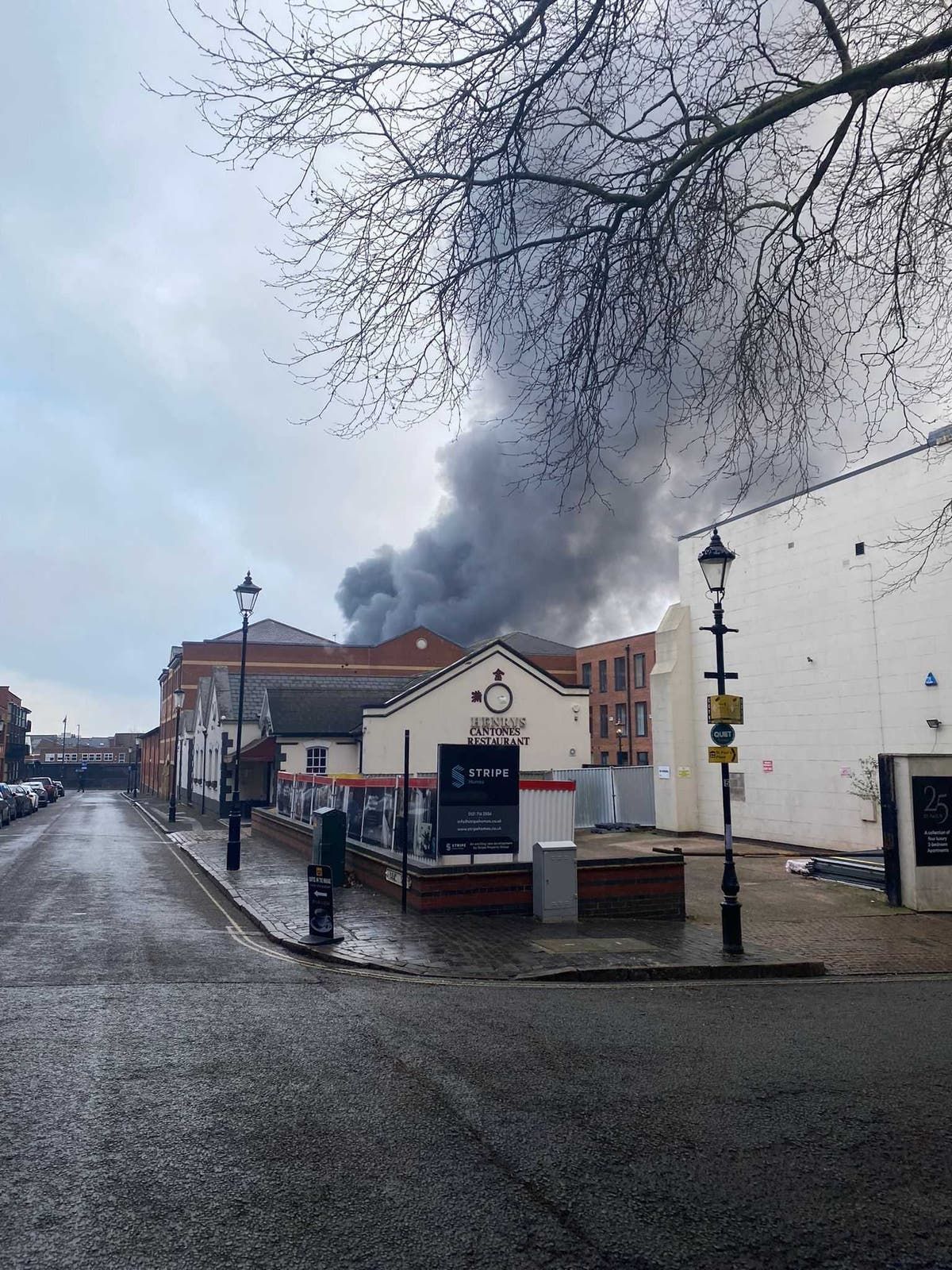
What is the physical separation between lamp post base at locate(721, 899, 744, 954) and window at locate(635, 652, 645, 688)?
2091 inches

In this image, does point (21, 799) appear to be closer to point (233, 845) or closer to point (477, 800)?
point (233, 845)

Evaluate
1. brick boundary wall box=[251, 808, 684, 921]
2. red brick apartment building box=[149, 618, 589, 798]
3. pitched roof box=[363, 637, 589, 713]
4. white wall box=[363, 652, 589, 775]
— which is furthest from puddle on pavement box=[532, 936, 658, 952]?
red brick apartment building box=[149, 618, 589, 798]

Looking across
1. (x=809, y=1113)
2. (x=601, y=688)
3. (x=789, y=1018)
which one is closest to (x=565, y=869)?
(x=789, y=1018)

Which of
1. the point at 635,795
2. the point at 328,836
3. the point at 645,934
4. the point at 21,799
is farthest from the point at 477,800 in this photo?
the point at 21,799

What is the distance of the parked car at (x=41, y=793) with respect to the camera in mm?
56406

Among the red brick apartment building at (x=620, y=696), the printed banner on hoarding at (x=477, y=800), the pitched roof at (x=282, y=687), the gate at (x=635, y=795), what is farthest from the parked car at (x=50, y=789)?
the printed banner on hoarding at (x=477, y=800)

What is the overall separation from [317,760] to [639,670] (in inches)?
1281

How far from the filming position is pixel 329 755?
37.9m

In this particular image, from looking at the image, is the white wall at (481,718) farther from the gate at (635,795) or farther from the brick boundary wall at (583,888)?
the brick boundary wall at (583,888)

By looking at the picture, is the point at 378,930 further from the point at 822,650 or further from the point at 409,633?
the point at 409,633

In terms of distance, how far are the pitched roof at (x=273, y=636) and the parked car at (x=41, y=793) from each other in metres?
17.1

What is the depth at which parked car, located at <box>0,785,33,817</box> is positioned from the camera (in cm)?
4219

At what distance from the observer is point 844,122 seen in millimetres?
7734

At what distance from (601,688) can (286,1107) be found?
65496 mm
